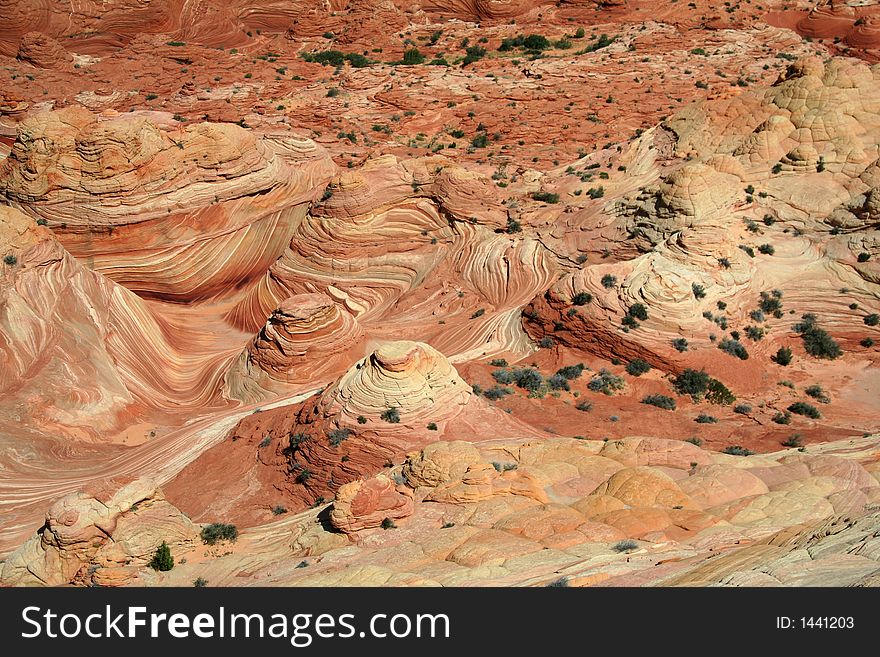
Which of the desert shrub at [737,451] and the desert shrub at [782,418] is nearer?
the desert shrub at [737,451]

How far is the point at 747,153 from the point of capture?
3183 cm

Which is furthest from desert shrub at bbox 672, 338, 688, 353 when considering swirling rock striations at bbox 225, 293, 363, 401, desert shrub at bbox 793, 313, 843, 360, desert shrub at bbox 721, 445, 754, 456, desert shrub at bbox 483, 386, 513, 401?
swirling rock striations at bbox 225, 293, 363, 401

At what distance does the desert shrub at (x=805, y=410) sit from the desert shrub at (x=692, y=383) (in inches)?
95.5

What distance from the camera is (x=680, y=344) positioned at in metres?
26.8

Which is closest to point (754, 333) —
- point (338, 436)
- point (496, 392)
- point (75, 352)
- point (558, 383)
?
point (558, 383)

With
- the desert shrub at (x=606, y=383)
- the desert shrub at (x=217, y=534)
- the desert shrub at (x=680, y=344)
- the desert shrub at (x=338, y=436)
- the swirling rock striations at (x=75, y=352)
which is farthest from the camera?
the desert shrub at (x=680, y=344)

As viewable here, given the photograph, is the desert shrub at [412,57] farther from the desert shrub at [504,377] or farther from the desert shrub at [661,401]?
the desert shrub at [661,401]

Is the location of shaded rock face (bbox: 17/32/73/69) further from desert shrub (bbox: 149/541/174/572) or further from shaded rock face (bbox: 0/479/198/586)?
desert shrub (bbox: 149/541/174/572)

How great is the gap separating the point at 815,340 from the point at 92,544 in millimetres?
21387

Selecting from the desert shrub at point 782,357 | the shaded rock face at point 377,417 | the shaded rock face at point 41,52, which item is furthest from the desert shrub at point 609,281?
the shaded rock face at point 41,52

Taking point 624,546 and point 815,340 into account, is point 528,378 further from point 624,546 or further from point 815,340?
point 624,546

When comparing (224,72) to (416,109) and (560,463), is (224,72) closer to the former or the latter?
(416,109)

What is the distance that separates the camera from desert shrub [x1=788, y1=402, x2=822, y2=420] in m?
24.5

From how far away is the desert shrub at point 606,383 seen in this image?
2645cm
